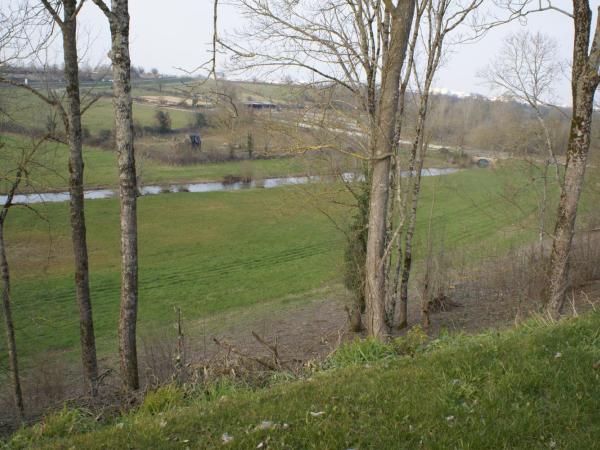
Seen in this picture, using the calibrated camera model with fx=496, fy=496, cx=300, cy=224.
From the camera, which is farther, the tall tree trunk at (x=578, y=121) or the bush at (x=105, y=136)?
the bush at (x=105, y=136)

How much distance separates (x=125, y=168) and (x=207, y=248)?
2601cm

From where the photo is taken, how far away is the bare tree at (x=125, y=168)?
730 cm

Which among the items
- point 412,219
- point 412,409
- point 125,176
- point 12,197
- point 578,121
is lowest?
point 412,219

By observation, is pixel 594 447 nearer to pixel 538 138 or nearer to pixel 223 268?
pixel 538 138

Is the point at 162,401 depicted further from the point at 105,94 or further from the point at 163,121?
the point at 163,121

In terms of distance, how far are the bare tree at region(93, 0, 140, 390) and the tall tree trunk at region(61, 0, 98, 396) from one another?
6.66ft

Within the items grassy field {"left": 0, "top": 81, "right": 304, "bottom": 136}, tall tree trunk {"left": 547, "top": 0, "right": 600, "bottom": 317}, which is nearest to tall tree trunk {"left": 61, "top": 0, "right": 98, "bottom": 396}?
grassy field {"left": 0, "top": 81, "right": 304, "bottom": 136}

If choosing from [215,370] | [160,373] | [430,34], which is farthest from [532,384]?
[430,34]

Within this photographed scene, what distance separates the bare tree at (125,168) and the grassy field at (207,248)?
6992mm

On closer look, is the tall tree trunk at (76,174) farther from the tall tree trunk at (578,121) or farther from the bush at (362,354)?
the tall tree trunk at (578,121)

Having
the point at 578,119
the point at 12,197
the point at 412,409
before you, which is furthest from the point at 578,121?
the point at 12,197

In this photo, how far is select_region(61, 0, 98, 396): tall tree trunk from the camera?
9.76m

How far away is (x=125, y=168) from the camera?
25.1 ft

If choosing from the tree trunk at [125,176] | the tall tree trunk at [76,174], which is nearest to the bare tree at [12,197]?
the tall tree trunk at [76,174]
